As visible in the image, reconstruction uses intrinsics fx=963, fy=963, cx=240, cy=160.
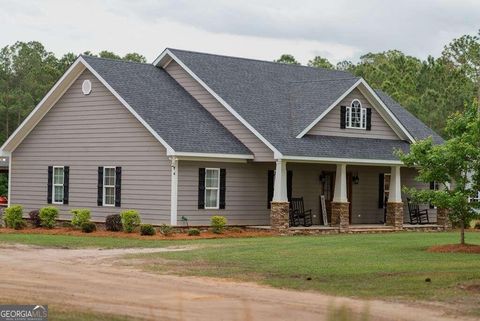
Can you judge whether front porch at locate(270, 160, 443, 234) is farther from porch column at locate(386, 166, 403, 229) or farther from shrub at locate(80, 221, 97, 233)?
shrub at locate(80, 221, 97, 233)

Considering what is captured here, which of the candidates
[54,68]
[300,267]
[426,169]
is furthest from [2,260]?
[54,68]

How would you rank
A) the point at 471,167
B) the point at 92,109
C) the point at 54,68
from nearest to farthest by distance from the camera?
the point at 471,167, the point at 92,109, the point at 54,68

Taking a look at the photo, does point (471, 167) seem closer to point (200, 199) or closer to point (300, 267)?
point (300, 267)

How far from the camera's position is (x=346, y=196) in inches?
1460

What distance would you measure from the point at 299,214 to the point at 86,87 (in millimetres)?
9440

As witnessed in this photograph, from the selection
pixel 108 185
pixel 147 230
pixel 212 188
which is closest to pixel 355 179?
pixel 212 188

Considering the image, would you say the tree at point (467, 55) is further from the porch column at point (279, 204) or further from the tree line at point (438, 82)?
the porch column at point (279, 204)

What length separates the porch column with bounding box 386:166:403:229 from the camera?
38156 millimetres

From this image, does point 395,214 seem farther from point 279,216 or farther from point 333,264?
point 333,264

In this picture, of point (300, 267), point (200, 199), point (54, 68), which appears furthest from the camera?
point (54, 68)

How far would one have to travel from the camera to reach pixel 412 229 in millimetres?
38969

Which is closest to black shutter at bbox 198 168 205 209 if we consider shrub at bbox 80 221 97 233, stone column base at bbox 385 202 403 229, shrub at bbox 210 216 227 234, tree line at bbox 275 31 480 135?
shrub at bbox 210 216 227 234

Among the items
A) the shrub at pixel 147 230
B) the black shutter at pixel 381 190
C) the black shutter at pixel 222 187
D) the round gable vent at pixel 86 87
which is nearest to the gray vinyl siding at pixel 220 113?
the black shutter at pixel 222 187

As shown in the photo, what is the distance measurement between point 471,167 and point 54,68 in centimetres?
5440
